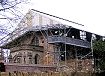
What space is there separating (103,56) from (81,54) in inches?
408

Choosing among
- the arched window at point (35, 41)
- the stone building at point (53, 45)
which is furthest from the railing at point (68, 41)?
the arched window at point (35, 41)

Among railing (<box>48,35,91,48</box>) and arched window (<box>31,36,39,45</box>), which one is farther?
arched window (<box>31,36,39,45</box>)

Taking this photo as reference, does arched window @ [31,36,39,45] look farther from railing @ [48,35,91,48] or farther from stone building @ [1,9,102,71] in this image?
railing @ [48,35,91,48]

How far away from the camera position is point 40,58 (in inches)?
2185

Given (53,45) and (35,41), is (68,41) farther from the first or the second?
(35,41)

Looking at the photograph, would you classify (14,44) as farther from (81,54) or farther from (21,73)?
(81,54)

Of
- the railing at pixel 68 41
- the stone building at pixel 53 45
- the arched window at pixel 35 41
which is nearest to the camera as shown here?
the railing at pixel 68 41

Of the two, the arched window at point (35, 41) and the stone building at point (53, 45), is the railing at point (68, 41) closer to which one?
the stone building at point (53, 45)

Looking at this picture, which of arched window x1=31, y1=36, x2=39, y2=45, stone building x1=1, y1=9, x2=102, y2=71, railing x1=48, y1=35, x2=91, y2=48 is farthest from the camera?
arched window x1=31, y1=36, x2=39, y2=45

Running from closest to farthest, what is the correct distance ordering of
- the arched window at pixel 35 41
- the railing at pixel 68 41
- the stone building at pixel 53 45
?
the railing at pixel 68 41 → the stone building at pixel 53 45 → the arched window at pixel 35 41

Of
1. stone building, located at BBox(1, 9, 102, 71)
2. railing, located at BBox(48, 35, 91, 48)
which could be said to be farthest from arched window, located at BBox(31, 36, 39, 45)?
railing, located at BBox(48, 35, 91, 48)

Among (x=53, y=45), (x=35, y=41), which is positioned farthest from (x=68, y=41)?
(x=35, y=41)

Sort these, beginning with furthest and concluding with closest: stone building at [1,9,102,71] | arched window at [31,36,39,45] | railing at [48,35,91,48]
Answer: arched window at [31,36,39,45] → stone building at [1,9,102,71] → railing at [48,35,91,48]

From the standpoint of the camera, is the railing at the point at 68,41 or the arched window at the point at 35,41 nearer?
the railing at the point at 68,41
